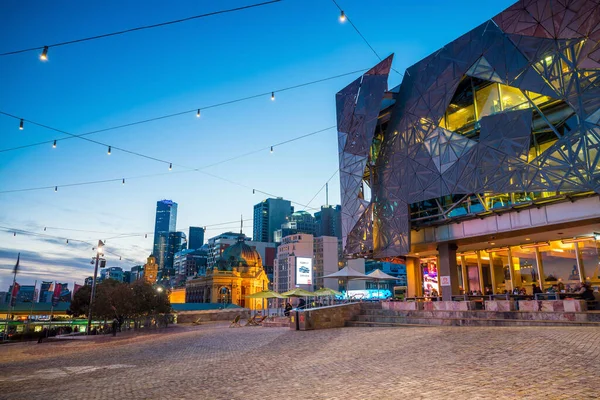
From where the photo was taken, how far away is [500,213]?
2480 cm

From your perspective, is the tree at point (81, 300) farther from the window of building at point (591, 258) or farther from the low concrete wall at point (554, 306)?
the window of building at point (591, 258)

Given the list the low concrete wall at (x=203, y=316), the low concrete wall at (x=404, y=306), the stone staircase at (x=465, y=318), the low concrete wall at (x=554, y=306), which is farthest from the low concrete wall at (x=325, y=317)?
the low concrete wall at (x=203, y=316)

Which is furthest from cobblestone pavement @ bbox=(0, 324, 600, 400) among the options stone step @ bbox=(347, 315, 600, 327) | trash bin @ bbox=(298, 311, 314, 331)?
trash bin @ bbox=(298, 311, 314, 331)

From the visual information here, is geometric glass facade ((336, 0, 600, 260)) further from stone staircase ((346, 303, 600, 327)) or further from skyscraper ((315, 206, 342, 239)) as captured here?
skyscraper ((315, 206, 342, 239))

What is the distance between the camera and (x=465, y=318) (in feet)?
60.0

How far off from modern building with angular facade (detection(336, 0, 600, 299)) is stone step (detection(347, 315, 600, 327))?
7341 mm

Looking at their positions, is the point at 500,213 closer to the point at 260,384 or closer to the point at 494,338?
the point at 494,338

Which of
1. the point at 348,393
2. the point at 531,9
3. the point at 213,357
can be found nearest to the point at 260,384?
the point at 348,393

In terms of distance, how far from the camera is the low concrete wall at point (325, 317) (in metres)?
21.5

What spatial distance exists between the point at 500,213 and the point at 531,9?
462 inches

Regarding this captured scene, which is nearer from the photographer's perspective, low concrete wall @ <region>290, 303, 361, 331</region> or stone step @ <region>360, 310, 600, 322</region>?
stone step @ <region>360, 310, 600, 322</region>

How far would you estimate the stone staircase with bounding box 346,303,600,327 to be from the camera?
15.8 m

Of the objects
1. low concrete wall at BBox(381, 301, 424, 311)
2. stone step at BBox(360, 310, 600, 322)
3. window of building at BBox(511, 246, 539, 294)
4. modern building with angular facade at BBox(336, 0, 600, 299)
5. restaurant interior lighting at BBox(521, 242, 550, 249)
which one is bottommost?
stone step at BBox(360, 310, 600, 322)

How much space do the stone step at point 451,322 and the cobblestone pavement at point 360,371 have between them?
3.24 meters
